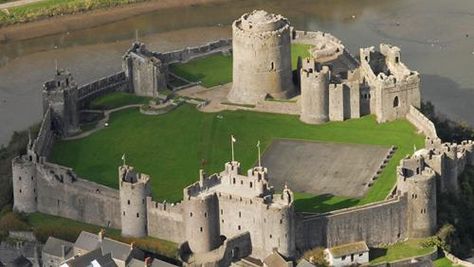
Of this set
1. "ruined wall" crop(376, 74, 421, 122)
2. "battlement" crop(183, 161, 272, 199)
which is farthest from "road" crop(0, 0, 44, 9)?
"battlement" crop(183, 161, 272, 199)

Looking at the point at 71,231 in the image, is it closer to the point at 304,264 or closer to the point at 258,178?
the point at 258,178

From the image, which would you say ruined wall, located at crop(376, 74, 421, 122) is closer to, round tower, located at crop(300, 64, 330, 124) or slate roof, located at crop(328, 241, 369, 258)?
round tower, located at crop(300, 64, 330, 124)

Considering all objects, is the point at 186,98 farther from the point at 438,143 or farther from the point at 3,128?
the point at 438,143

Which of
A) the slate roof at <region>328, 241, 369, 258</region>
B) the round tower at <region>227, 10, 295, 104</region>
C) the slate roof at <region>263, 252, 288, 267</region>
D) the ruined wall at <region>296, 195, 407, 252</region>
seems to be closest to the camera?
the slate roof at <region>263, 252, 288, 267</region>

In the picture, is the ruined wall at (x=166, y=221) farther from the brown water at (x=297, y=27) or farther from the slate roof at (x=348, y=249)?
the brown water at (x=297, y=27)

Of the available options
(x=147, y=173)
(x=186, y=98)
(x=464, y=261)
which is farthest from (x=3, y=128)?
(x=464, y=261)

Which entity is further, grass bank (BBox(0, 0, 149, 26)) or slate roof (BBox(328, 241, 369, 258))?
grass bank (BBox(0, 0, 149, 26))
